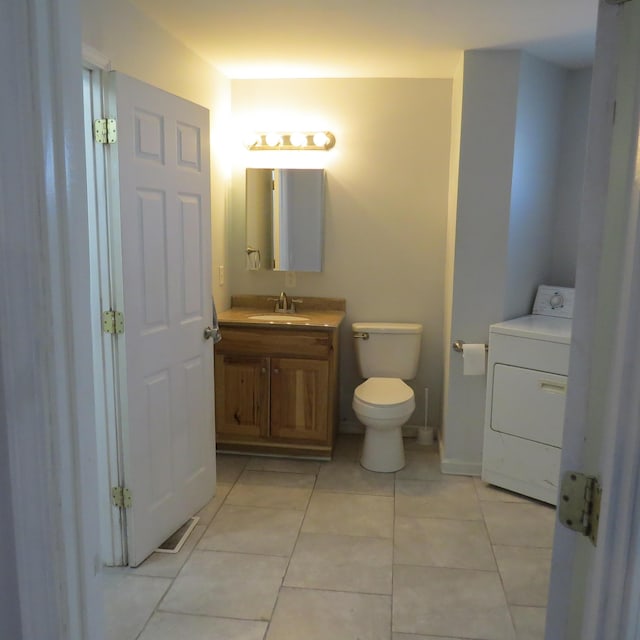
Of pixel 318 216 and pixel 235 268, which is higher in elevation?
pixel 318 216

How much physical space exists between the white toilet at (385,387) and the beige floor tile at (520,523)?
0.64 metres

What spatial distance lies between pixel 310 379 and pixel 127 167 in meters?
1.71

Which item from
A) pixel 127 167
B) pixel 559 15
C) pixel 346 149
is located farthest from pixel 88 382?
pixel 346 149

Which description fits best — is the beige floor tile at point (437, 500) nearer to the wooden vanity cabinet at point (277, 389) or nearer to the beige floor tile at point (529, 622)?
the wooden vanity cabinet at point (277, 389)

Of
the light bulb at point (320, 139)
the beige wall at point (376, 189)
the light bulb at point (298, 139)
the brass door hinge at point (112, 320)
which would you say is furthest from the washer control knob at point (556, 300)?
the brass door hinge at point (112, 320)

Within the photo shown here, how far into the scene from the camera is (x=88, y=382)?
927mm

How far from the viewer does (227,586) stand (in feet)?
7.69

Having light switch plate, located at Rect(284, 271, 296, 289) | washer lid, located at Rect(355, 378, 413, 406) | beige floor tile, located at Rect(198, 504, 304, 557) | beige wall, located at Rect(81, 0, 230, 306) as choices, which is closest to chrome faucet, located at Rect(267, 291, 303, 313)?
light switch plate, located at Rect(284, 271, 296, 289)

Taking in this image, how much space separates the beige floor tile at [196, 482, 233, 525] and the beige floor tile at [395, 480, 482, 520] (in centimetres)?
92

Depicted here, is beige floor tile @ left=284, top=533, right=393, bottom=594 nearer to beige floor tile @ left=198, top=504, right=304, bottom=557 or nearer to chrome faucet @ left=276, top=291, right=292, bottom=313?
beige floor tile @ left=198, top=504, right=304, bottom=557

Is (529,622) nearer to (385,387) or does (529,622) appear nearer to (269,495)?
(269,495)

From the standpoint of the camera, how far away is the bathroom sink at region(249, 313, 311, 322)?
11.8 feet

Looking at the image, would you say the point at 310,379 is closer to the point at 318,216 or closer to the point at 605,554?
the point at 318,216

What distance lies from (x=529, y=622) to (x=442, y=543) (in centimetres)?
58
